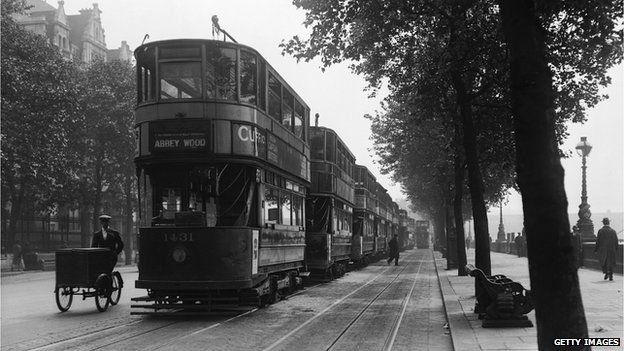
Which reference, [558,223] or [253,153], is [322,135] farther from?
[558,223]

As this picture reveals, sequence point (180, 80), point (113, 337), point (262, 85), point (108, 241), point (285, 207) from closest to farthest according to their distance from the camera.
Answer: point (113, 337) < point (180, 80) < point (108, 241) < point (262, 85) < point (285, 207)

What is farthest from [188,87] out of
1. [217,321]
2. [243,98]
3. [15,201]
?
[15,201]

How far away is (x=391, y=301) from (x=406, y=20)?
21.7 feet

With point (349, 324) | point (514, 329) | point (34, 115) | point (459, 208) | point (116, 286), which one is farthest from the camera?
point (34, 115)

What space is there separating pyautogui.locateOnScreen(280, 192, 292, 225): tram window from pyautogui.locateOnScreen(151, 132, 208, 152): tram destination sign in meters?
3.22

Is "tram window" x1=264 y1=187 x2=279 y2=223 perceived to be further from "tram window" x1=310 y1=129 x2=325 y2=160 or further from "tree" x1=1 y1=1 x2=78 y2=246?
"tree" x1=1 y1=1 x2=78 y2=246

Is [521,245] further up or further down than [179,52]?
further down

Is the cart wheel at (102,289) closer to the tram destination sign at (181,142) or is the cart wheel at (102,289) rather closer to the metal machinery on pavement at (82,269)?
the metal machinery on pavement at (82,269)

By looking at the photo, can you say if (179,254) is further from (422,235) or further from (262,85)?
(422,235)

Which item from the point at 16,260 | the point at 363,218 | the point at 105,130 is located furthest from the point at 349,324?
the point at 105,130

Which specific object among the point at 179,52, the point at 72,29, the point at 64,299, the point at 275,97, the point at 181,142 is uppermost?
the point at 72,29

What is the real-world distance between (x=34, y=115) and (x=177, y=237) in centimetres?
2228

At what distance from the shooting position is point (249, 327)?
11.1 m

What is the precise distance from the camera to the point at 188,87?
502 inches
